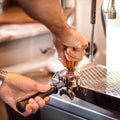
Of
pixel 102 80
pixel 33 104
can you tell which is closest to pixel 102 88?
pixel 102 80

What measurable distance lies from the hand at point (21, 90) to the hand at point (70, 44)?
15cm

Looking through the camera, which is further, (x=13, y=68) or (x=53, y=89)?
(x=13, y=68)

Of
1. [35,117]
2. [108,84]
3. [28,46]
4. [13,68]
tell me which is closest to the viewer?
[108,84]

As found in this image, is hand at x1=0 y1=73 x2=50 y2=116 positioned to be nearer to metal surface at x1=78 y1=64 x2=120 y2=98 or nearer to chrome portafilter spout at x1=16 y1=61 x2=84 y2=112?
chrome portafilter spout at x1=16 y1=61 x2=84 y2=112

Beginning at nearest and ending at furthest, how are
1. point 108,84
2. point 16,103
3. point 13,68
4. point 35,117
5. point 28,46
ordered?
point 16,103 → point 108,84 → point 35,117 → point 13,68 → point 28,46

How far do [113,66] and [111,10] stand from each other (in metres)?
0.17

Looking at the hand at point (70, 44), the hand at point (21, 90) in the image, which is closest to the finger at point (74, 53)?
the hand at point (70, 44)

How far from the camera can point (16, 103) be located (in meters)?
0.67

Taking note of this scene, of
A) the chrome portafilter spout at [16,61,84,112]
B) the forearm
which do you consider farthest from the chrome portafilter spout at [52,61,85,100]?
the forearm

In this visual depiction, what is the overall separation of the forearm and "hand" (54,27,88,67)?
1.4 inches

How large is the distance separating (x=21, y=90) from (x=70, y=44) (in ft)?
0.60

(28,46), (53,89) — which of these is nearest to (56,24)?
(53,89)

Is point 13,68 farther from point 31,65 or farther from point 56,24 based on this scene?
point 56,24

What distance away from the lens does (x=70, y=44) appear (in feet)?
2.66
